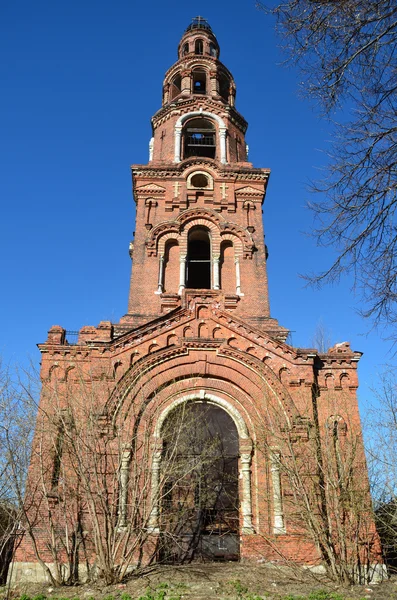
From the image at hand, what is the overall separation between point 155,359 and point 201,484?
3602mm

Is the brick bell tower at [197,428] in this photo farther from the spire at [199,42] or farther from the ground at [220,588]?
the spire at [199,42]

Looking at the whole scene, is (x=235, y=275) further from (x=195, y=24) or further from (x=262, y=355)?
(x=195, y=24)

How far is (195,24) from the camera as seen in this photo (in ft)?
92.1

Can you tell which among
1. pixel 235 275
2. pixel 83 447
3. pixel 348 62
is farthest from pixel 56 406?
pixel 348 62

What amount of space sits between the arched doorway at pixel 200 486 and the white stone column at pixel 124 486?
88 cm

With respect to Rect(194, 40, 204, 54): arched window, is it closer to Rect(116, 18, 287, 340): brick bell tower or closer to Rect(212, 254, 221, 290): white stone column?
Rect(116, 18, 287, 340): brick bell tower

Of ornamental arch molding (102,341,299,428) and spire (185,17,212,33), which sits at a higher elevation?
spire (185,17,212,33)

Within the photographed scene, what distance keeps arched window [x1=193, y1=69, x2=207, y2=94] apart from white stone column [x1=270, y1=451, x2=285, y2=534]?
1868 centimetres

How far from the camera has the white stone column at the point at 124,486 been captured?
1237 cm

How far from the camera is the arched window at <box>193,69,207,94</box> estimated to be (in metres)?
25.5

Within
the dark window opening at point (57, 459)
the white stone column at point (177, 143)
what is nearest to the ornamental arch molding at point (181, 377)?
the dark window opening at point (57, 459)

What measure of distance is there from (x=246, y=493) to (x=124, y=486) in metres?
3.11

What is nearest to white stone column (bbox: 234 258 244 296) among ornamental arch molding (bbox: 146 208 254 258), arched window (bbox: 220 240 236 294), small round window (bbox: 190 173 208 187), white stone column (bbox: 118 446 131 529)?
arched window (bbox: 220 240 236 294)

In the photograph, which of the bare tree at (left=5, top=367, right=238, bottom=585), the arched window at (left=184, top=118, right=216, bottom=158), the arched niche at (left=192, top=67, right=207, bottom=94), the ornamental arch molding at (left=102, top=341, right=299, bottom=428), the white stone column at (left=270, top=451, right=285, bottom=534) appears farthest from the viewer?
the arched niche at (left=192, top=67, right=207, bottom=94)
